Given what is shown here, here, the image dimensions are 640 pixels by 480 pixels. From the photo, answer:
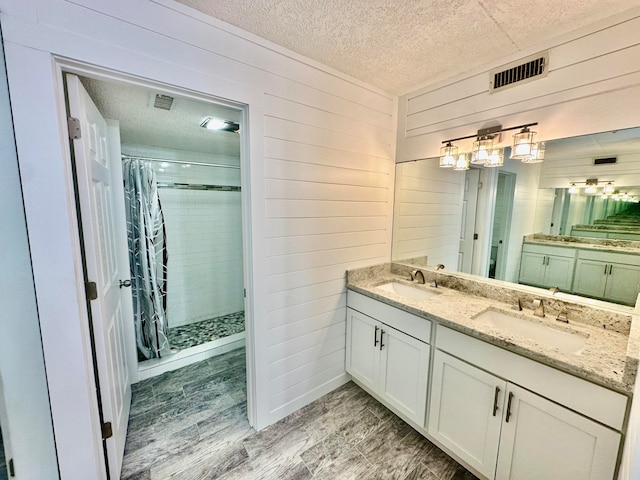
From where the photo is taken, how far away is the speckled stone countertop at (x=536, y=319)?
41.2 inches

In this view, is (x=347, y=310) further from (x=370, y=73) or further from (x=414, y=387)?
(x=370, y=73)

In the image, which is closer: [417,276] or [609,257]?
[609,257]

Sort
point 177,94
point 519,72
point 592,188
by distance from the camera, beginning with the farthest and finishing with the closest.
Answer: point 519,72 → point 592,188 → point 177,94

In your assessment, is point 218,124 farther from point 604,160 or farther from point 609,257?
point 609,257

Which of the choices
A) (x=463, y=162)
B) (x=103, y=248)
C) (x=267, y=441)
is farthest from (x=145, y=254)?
(x=463, y=162)

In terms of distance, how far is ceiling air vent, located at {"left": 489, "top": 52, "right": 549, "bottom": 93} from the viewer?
1.50m

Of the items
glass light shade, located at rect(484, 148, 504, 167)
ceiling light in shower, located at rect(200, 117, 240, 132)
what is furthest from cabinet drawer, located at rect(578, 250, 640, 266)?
ceiling light in shower, located at rect(200, 117, 240, 132)

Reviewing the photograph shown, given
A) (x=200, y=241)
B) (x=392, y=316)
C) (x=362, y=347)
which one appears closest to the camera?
(x=392, y=316)

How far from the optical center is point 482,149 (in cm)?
170

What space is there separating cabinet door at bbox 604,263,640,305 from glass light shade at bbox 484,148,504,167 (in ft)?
2.72

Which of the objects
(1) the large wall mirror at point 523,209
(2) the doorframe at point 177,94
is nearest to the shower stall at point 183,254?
(2) the doorframe at point 177,94

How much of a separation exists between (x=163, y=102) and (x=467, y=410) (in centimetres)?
260

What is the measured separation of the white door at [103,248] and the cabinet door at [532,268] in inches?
97.9

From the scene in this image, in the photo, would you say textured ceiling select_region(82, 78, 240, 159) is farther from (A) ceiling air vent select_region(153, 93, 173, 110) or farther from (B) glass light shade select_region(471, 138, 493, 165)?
(B) glass light shade select_region(471, 138, 493, 165)
